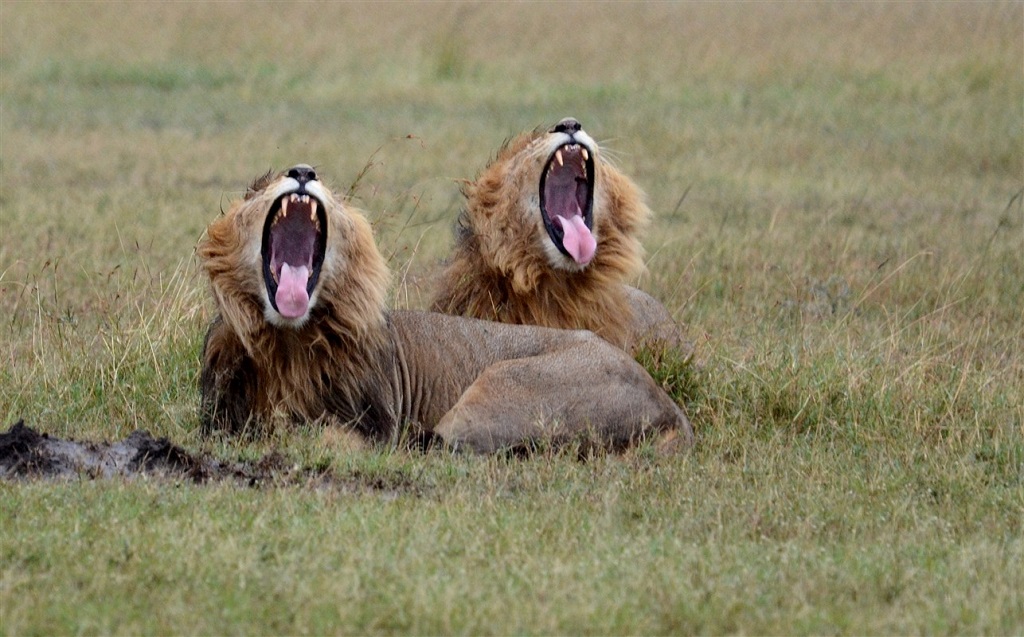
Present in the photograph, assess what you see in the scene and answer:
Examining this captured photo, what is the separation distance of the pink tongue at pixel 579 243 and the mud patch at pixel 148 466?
6.68 feet

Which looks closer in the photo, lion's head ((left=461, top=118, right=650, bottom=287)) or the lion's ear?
the lion's ear

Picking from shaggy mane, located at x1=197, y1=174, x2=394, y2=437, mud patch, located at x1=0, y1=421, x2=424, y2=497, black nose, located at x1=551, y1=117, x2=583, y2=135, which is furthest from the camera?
black nose, located at x1=551, y1=117, x2=583, y2=135

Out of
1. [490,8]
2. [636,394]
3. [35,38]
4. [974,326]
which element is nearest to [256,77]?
[35,38]

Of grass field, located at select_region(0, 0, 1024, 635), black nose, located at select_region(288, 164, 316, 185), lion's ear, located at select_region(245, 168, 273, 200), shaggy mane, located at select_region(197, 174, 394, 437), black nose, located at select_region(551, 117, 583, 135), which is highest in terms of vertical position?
black nose, located at select_region(551, 117, 583, 135)

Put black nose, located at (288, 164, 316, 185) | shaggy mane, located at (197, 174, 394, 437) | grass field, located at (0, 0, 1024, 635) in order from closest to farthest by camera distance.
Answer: grass field, located at (0, 0, 1024, 635)
black nose, located at (288, 164, 316, 185)
shaggy mane, located at (197, 174, 394, 437)

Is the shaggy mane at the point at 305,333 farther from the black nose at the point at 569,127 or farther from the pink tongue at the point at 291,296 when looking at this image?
the black nose at the point at 569,127

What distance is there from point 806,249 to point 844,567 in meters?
7.58

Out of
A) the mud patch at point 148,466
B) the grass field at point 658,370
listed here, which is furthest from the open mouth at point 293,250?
the mud patch at point 148,466

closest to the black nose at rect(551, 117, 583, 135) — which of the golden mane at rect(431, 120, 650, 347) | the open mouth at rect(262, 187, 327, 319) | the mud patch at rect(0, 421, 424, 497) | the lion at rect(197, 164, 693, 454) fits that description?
the golden mane at rect(431, 120, 650, 347)

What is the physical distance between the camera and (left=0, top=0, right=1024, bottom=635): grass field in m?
4.80

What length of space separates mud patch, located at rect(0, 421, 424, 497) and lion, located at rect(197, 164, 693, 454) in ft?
1.98

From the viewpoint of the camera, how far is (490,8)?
29.2m

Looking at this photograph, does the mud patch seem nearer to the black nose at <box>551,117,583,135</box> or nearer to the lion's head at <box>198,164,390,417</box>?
the lion's head at <box>198,164,390,417</box>

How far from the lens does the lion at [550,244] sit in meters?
7.91
